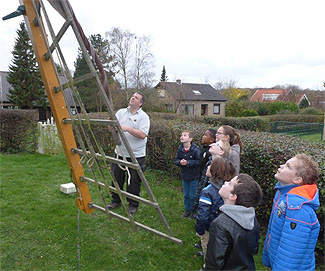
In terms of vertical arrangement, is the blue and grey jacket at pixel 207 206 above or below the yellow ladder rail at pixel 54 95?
below

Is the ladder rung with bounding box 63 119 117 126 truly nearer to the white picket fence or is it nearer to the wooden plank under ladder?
the wooden plank under ladder

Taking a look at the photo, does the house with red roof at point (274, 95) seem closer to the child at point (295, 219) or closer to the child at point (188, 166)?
the child at point (188, 166)

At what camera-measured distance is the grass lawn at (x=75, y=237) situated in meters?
2.80

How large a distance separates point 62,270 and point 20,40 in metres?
26.2

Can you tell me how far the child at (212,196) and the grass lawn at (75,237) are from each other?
707mm

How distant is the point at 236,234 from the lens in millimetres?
1831

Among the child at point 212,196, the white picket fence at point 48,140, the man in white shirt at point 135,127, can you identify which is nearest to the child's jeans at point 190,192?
the man in white shirt at point 135,127

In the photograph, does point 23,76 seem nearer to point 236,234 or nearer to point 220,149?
point 220,149

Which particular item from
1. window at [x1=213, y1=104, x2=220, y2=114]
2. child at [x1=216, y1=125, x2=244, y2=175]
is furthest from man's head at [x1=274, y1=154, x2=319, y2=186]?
window at [x1=213, y1=104, x2=220, y2=114]

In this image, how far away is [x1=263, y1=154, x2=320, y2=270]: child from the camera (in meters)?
1.99

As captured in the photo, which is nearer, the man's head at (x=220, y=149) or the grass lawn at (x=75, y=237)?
the grass lawn at (x=75, y=237)

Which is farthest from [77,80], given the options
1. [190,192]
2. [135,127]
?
[190,192]

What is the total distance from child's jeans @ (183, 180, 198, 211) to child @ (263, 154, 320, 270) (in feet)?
5.49

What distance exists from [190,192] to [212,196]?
1.43 m
